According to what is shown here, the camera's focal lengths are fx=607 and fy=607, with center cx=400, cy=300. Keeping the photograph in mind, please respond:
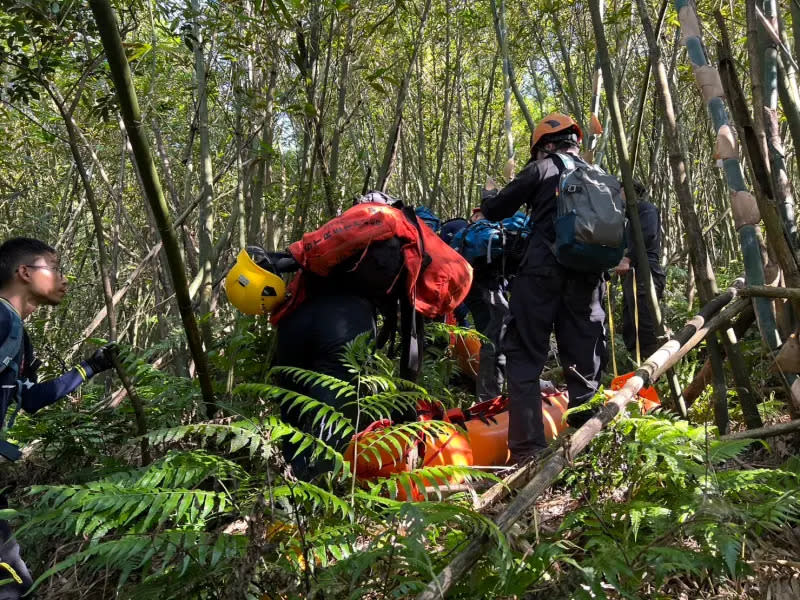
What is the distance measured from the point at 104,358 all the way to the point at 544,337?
2.11 m

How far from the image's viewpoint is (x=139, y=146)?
5.36 feet

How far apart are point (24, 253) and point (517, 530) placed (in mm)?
2069

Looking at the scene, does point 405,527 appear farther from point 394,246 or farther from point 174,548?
point 394,246

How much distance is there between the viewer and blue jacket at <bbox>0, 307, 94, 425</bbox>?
2.14m

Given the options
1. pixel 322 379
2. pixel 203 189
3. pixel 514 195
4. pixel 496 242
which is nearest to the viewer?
pixel 322 379

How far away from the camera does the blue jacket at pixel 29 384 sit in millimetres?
2145

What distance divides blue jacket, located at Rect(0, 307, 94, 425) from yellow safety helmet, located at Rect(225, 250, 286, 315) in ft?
2.39

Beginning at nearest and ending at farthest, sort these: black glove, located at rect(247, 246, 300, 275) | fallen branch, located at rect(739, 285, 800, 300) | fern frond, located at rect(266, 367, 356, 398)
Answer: fern frond, located at rect(266, 367, 356, 398) < fallen branch, located at rect(739, 285, 800, 300) < black glove, located at rect(247, 246, 300, 275)

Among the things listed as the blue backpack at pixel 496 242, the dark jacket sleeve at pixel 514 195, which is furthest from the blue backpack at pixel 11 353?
the blue backpack at pixel 496 242

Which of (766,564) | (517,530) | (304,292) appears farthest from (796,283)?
(304,292)

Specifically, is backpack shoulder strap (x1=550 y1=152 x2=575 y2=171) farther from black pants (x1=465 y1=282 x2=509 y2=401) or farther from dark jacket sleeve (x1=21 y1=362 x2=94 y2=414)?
dark jacket sleeve (x1=21 y1=362 x2=94 y2=414)

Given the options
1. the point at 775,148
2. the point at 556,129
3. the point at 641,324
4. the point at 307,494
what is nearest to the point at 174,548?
the point at 307,494

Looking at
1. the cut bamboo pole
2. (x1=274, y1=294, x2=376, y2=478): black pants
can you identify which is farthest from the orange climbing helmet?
the cut bamboo pole

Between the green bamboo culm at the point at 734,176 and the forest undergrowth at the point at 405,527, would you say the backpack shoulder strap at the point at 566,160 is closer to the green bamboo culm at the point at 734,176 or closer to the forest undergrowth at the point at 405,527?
the green bamboo culm at the point at 734,176
